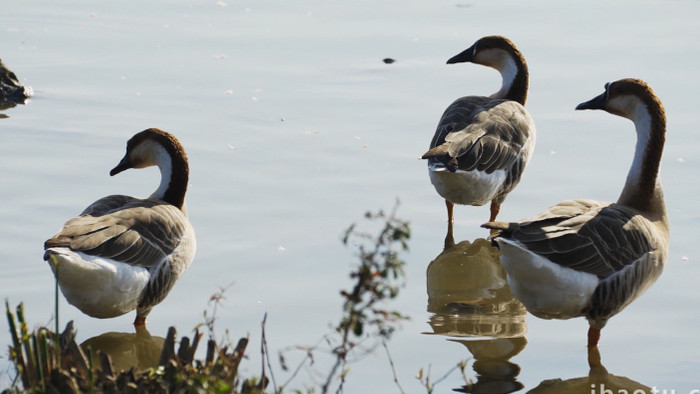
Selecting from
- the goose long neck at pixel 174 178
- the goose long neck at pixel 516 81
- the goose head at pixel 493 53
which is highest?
the goose head at pixel 493 53

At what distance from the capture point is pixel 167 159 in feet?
20.2

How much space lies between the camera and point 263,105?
867 cm

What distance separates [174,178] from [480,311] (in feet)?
6.36

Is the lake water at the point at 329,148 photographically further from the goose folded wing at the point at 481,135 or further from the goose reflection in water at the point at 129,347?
the goose folded wing at the point at 481,135

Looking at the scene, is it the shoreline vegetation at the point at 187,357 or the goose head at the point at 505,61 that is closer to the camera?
the shoreline vegetation at the point at 187,357

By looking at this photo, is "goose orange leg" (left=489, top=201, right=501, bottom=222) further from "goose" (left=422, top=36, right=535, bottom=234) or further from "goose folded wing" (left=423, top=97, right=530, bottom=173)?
"goose folded wing" (left=423, top=97, right=530, bottom=173)

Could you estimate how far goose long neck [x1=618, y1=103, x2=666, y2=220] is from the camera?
18.9ft

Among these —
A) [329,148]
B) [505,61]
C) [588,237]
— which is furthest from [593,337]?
[505,61]

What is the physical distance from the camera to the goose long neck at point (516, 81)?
8125 mm

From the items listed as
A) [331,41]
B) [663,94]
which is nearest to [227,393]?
[663,94]

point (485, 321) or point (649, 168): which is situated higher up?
point (649, 168)

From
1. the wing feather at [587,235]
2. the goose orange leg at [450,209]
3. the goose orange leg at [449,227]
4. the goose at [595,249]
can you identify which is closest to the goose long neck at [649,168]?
the goose at [595,249]

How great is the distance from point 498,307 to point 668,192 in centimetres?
204

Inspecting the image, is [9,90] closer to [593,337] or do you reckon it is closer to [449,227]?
[449,227]
